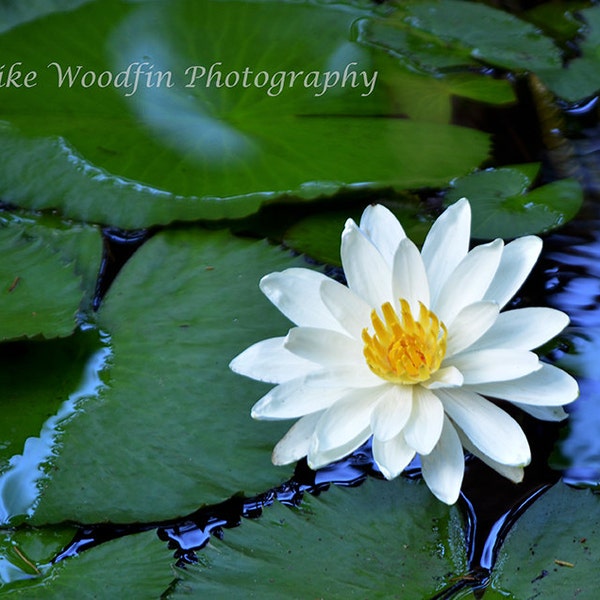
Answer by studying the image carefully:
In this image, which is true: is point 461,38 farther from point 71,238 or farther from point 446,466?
point 446,466

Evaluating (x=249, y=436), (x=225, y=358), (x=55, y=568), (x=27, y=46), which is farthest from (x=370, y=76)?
(x=55, y=568)

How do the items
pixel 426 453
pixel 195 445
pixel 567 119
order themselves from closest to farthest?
pixel 426 453
pixel 195 445
pixel 567 119

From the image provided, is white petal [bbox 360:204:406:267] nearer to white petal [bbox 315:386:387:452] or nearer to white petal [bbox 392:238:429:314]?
white petal [bbox 392:238:429:314]

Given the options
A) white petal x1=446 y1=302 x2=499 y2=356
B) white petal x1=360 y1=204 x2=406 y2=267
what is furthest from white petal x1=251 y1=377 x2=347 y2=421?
white petal x1=360 y1=204 x2=406 y2=267

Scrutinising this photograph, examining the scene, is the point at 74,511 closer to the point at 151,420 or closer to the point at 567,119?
the point at 151,420

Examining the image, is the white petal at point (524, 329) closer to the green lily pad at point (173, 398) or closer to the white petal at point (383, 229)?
the white petal at point (383, 229)
